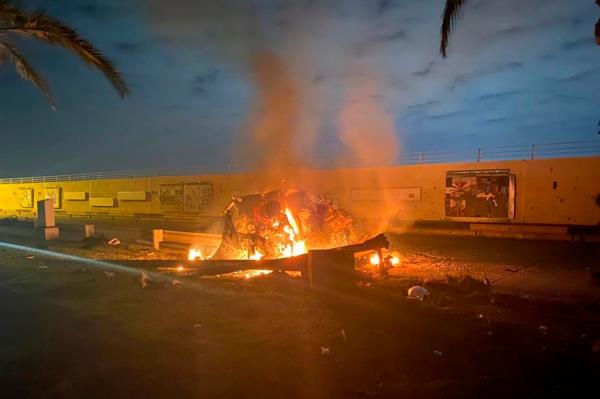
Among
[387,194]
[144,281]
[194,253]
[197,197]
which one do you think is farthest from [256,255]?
[197,197]

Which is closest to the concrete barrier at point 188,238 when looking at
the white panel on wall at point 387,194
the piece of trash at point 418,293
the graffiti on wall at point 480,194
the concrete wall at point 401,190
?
the concrete wall at point 401,190

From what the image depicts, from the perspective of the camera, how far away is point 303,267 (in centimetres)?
948

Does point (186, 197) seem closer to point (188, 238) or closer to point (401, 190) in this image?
point (188, 238)

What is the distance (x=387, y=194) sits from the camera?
71.3 feet

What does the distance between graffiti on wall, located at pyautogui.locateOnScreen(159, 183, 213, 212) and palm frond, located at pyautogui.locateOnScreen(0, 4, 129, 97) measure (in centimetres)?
1854

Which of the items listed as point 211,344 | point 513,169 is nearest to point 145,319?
point 211,344

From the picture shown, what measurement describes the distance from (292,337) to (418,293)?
3134mm

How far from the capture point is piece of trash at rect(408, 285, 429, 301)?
808cm

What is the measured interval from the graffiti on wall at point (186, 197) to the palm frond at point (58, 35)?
1854cm

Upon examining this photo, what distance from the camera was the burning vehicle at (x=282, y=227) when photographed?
1196 centimetres

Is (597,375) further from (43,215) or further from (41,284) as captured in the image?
(43,215)

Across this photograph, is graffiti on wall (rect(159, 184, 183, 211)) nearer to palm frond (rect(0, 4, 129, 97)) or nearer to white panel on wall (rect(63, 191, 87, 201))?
white panel on wall (rect(63, 191, 87, 201))

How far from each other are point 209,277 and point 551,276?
8001mm

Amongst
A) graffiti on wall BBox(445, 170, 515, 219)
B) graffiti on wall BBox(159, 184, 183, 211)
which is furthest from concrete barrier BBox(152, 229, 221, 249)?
graffiti on wall BBox(159, 184, 183, 211)
